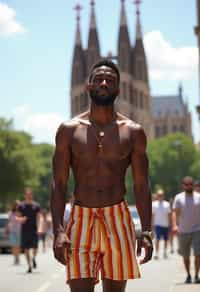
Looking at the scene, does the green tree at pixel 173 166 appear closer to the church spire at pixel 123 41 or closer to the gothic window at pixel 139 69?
the church spire at pixel 123 41

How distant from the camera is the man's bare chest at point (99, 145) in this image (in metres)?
6.11

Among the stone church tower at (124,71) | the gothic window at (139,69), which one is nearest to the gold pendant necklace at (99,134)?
the stone church tower at (124,71)

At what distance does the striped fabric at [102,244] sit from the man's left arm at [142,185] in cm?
9

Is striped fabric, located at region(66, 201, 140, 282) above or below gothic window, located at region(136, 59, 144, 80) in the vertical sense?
below

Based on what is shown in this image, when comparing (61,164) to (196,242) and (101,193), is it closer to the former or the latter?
(101,193)

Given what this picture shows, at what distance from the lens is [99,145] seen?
6.11 metres

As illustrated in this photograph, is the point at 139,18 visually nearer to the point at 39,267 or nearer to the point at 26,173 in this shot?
the point at 26,173

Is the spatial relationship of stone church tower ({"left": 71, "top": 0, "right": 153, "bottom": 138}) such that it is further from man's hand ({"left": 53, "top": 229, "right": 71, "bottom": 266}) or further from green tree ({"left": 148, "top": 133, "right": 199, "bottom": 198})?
man's hand ({"left": 53, "top": 229, "right": 71, "bottom": 266})

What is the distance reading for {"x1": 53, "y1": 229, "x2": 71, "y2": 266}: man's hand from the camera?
19.1 ft

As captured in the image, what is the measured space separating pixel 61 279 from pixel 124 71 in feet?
543

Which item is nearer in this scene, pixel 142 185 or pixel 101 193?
pixel 101 193

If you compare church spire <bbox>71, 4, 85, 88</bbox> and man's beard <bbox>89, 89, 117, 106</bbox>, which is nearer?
man's beard <bbox>89, 89, 117, 106</bbox>

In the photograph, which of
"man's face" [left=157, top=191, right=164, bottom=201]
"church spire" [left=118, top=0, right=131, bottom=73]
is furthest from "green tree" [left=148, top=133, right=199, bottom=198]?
"man's face" [left=157, top=191, right=164, bottom=201]

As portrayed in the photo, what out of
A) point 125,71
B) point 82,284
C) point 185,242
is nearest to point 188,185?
point 185,242
